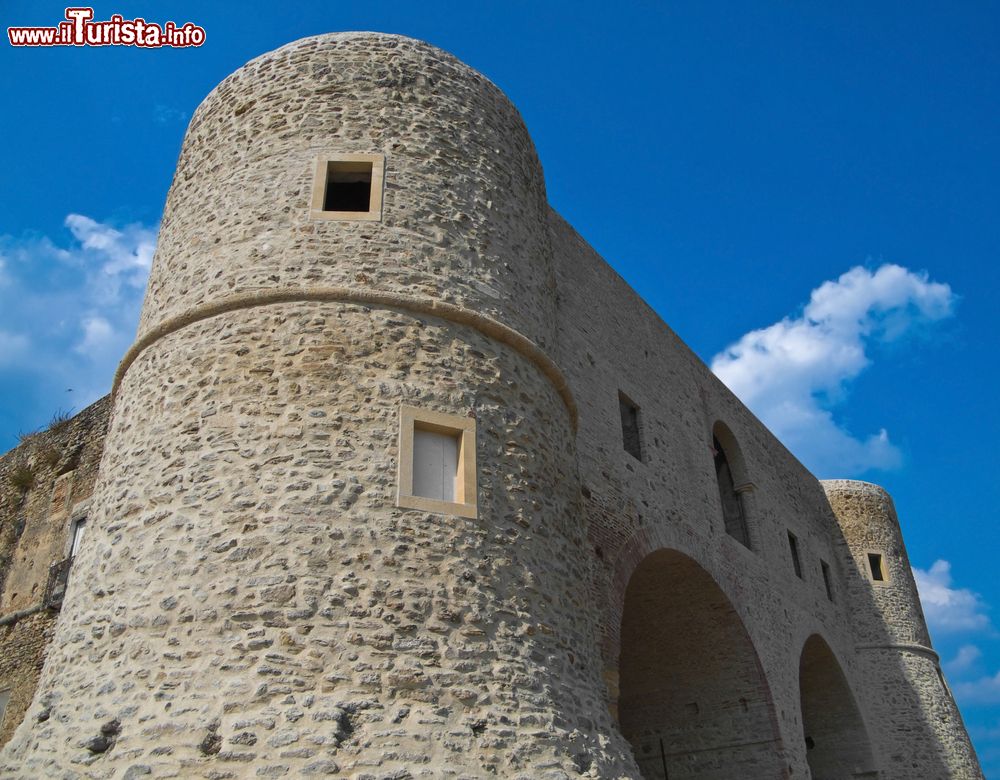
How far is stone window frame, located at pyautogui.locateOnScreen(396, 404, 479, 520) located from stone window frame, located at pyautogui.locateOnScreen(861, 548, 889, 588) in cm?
1482

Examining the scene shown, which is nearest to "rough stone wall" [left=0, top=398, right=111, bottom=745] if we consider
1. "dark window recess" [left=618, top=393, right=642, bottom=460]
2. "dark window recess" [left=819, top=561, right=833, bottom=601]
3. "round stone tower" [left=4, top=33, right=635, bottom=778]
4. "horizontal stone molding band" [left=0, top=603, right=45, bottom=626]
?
"horizontal stone molding band" [left=0, top=603, right=45, bottom=626]

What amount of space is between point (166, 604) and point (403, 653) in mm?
1444

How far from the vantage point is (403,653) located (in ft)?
17.2

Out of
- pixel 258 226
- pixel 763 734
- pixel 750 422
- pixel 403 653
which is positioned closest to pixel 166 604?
pixel 403 653

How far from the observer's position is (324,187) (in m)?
7.01

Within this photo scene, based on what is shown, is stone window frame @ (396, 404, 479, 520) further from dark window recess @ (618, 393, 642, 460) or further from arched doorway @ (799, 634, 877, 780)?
arched doorway @ (799, 634, 877, 780)

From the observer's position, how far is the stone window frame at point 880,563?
18.5 meters

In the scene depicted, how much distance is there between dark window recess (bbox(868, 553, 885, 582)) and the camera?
61.6 ft

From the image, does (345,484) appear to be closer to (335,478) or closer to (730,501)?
(335,478)

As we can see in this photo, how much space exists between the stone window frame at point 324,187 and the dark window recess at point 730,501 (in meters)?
7.96

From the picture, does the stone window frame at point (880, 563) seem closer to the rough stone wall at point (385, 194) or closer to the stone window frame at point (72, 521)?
the rough stone wall at point (385, 194)

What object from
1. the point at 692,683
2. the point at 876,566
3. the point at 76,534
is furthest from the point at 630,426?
the point at 876,566

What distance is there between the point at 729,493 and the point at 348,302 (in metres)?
9.28

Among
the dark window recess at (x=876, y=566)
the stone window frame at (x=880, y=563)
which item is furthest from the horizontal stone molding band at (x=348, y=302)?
the dark window recess at (x=876, y=566)
